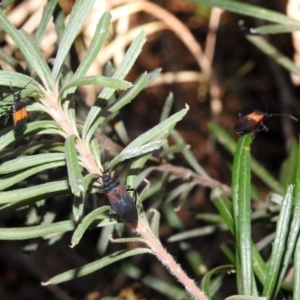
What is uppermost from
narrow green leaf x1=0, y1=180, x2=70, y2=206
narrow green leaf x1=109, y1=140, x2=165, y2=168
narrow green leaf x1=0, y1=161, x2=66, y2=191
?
narrow green leaf x1=109, y1=140, x2=165, y2=168

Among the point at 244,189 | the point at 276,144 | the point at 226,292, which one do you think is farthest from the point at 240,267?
the point at 276,144

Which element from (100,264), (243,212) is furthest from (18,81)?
(243,212)

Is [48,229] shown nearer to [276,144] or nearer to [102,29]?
[102,29]

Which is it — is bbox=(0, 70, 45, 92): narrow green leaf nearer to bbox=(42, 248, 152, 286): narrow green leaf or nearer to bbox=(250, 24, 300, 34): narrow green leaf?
bbox=(42, 248, 152, 286): narrow green leaf

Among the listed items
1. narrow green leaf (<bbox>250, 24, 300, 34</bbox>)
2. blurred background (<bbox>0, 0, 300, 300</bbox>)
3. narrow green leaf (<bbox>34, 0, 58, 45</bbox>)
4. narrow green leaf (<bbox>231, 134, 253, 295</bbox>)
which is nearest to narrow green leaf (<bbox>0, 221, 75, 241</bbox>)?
narrow green leaf (<bbox>231, 134, 253, 295</bbox>)

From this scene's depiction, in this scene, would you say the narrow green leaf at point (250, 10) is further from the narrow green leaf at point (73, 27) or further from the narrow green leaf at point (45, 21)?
the narrow green leaf at point (73, 27)

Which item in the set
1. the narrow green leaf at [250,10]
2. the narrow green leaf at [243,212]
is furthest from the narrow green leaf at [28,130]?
the narrow green leaf at [250,10]
